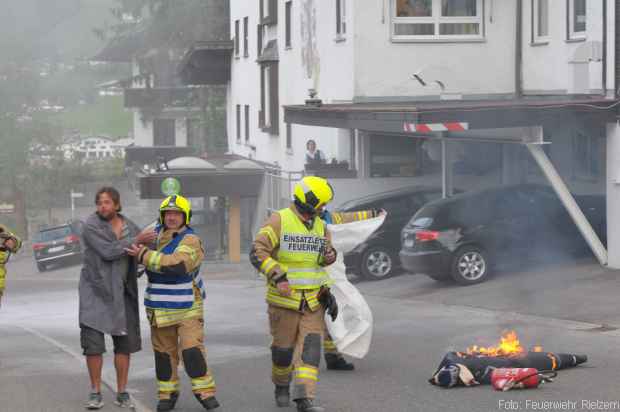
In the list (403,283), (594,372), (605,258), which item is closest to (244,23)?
(403,283)

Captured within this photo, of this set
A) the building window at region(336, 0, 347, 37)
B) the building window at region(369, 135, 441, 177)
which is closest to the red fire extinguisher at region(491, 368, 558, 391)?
the building window at region(336, 0, 347, 37)

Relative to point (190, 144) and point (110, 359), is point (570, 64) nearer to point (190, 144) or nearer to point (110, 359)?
point (110, 359)

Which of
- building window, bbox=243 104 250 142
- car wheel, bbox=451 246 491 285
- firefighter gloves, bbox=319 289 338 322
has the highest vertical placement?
building window, bbox=243 104 250 142

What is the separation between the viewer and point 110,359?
11.7 metres

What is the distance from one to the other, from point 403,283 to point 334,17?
7.38m

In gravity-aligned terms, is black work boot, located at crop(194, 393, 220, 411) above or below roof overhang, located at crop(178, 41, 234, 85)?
below

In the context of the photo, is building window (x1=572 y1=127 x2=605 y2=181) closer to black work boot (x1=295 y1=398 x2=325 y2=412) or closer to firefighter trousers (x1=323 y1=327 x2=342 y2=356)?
firefighter trousers (x1=323 y1=327 x2=342 y2=356)

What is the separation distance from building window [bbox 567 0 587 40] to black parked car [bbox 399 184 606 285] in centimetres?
321

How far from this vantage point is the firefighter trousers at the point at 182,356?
326 inches

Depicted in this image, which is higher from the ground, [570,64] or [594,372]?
[570,64]

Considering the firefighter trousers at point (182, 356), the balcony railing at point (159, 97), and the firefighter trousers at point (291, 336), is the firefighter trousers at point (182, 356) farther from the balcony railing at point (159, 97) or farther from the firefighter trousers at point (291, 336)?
the balcony railing at point (159, 97)

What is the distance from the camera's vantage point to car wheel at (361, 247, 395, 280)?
2080 centimetres

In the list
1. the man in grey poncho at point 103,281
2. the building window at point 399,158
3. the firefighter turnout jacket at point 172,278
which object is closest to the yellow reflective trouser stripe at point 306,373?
the firefighter turnout jacket at point 172,278

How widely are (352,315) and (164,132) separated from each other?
173 ft
